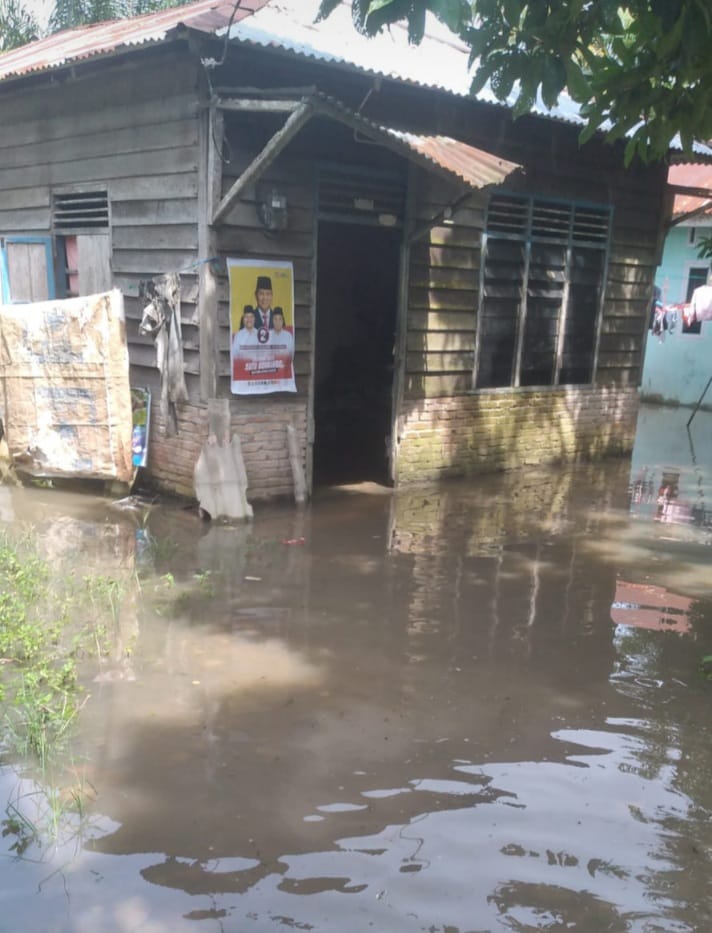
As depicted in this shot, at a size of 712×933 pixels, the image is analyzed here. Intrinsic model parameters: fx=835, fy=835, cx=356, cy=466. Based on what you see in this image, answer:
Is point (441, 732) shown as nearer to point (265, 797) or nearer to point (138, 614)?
point (265, 797)

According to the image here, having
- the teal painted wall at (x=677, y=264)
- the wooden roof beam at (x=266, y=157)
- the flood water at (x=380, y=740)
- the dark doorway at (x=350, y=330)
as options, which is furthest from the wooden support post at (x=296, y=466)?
the teal painted wall at (x=677, y=264)

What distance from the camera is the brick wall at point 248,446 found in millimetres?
7320

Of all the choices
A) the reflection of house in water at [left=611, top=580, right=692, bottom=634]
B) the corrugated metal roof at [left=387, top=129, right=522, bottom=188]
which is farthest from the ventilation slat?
the reflection of house in water at [left=611, top=580, right=692, bottom=634]

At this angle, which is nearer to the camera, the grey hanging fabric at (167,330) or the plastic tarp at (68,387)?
the grey hanging fabric at (167,330)

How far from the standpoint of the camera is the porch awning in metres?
5.97

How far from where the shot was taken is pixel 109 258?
26.3 feet

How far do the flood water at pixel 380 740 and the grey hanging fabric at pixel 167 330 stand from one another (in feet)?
3.84

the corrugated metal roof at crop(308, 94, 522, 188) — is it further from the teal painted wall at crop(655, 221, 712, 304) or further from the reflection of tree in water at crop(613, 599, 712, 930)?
the teal painted wall at crop(655, 221, 712, 304)

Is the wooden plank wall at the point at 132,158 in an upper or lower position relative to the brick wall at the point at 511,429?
upper

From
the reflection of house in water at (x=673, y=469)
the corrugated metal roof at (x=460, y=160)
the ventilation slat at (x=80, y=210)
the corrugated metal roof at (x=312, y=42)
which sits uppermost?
the corrugated metal roof at (x=312, y=42)

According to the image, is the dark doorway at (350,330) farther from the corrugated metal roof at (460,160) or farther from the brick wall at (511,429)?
the corrugated metal roof at (460,160)

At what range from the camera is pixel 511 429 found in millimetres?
9758

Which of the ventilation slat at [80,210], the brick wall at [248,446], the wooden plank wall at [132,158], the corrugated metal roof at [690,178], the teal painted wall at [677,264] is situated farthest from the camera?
the teal painted wall at [677,264]

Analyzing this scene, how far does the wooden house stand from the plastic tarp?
0.40 meters
